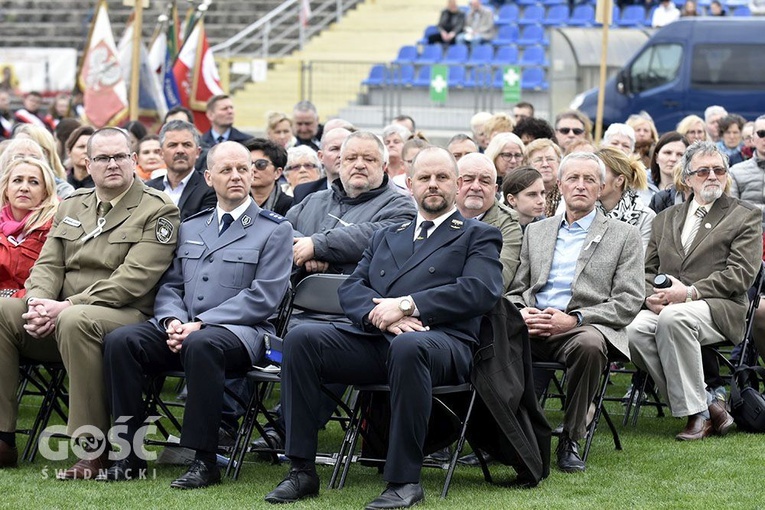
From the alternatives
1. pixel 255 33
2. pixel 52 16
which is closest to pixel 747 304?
pixel 255 33

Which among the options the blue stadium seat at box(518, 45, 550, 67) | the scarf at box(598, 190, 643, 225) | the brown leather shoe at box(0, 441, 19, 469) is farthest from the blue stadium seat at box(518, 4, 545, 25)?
the brown leather shoe at box(0, 441, 19, 469)

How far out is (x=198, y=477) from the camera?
6.66 meters

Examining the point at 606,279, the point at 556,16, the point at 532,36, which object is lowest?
the point at 606,279

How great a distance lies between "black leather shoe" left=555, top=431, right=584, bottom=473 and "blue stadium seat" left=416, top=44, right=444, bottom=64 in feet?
51.6

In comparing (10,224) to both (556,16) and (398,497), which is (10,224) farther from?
(556,16)

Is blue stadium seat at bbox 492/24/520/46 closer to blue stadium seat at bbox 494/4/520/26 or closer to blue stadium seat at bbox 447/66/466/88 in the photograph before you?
blue stadium seat at bbox 494/4/520/26

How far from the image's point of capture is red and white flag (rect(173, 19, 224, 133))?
614 inches

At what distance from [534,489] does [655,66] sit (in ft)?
45.9

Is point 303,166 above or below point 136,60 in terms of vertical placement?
below

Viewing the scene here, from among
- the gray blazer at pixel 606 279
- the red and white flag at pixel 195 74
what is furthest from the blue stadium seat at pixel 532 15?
the gray blazer at pixel 606 279

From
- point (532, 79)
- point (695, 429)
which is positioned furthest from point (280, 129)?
point (532, 79)

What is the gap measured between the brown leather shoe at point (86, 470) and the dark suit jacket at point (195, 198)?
230cm

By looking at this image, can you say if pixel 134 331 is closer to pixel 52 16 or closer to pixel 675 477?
pixel 675 477

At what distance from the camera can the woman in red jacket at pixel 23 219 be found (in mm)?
7902
